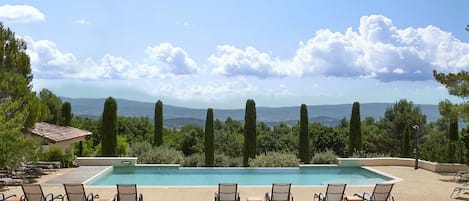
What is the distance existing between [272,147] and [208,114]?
1011 cm

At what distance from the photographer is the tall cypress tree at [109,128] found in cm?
2727

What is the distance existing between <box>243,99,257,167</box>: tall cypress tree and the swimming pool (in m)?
4.41

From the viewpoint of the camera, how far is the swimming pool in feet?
65.8

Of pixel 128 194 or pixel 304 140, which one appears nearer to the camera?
pixel 128 194

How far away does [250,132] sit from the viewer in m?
27.9

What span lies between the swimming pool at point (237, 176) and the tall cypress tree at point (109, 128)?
4791mm

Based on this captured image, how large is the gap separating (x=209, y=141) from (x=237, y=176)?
596 cm

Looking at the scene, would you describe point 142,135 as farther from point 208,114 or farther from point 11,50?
point 11,50

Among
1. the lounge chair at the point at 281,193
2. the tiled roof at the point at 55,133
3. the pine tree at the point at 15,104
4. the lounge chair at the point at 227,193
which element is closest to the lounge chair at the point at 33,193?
the pine tree at the point at 15,104

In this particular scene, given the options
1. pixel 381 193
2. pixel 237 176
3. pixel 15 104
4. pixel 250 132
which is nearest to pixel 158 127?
pixel 250 132

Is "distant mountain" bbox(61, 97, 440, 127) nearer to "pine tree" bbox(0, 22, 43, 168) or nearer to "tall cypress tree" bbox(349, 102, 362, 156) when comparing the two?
"tall cypress tree" bbox(349, 102, 362, 156)

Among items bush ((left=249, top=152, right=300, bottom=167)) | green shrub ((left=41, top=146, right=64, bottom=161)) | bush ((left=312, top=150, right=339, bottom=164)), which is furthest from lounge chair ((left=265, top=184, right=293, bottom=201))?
bush ((left=312, top=150, right=339, bottom=164))

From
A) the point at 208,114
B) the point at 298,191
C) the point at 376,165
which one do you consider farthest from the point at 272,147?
the point at 298,191

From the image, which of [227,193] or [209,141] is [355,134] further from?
[227,193]
